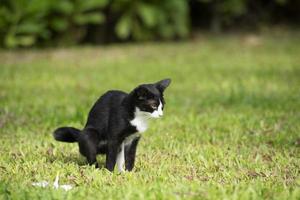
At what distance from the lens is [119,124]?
5.66 metres

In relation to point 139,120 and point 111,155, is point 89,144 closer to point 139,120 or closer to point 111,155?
point 111,155

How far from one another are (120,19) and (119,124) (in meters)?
12.7

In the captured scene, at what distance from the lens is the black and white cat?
18.0ft

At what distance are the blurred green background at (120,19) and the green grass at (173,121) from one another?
0.71 m

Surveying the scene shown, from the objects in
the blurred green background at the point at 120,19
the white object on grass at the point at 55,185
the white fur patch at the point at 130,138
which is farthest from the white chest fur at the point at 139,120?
the blurred green background at the point at 120,19

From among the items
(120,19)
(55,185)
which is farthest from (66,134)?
(120,19)

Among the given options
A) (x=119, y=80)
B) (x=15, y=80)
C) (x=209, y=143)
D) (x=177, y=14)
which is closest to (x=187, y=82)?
(x=119, y=80)

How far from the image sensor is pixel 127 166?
5.97 m

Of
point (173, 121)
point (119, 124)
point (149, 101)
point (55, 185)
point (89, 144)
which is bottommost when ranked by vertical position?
point (173, 121)

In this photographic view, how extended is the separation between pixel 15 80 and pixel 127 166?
21.6ft

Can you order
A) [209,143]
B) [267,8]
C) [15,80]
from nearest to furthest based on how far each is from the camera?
[209,143] < [15,80] < [267,8]

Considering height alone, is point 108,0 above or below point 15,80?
above

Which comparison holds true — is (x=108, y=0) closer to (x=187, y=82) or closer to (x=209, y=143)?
(x=187, y=82)

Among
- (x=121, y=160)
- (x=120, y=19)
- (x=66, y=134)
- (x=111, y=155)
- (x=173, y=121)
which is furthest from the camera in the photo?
(x=120, y=19)
